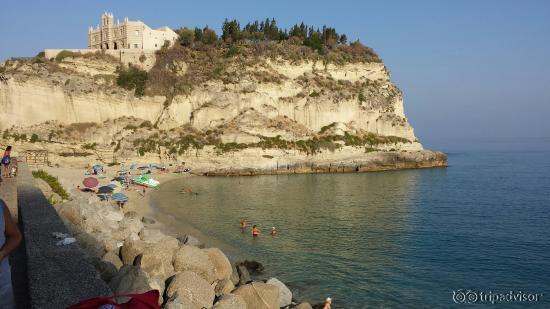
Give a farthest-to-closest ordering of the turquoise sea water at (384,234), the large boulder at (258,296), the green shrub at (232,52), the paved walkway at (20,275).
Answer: the green shrub at (232,52)
the turquoise sea water at (384,234)
the large boulder at (258,296)
the paved walkway at (20,275)

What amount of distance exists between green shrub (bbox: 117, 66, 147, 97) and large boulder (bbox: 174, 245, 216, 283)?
5507 cm

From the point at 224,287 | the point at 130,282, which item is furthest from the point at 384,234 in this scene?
the point at 130,282

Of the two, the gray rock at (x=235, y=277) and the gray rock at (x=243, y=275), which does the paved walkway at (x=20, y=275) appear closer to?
the gray rock at (x=235, y=277)

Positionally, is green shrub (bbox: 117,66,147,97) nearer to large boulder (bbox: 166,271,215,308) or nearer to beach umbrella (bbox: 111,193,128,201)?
beach umbrella (bbox: 111,193,128,201)

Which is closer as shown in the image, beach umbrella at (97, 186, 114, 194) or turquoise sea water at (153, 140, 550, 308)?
turquoise sea water at (153, 140, 550, 308)

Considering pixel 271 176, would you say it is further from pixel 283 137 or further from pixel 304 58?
pixel 304 58

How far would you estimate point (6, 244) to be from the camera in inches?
172

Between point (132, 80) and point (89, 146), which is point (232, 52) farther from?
point (89, 146)

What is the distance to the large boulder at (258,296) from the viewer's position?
11.8m

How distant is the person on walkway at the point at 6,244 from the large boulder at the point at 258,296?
25.5ft

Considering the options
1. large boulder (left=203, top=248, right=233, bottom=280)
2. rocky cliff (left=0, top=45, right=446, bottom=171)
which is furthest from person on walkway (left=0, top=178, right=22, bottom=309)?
rocky cliff (left=0, top=45, right=446, bottom=171)

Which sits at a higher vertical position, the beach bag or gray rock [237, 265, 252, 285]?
the beach bag

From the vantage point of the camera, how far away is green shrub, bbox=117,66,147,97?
64000mm

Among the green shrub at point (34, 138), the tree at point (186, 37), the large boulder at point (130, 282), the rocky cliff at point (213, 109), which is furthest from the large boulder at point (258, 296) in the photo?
the tree at point (186, 37)
